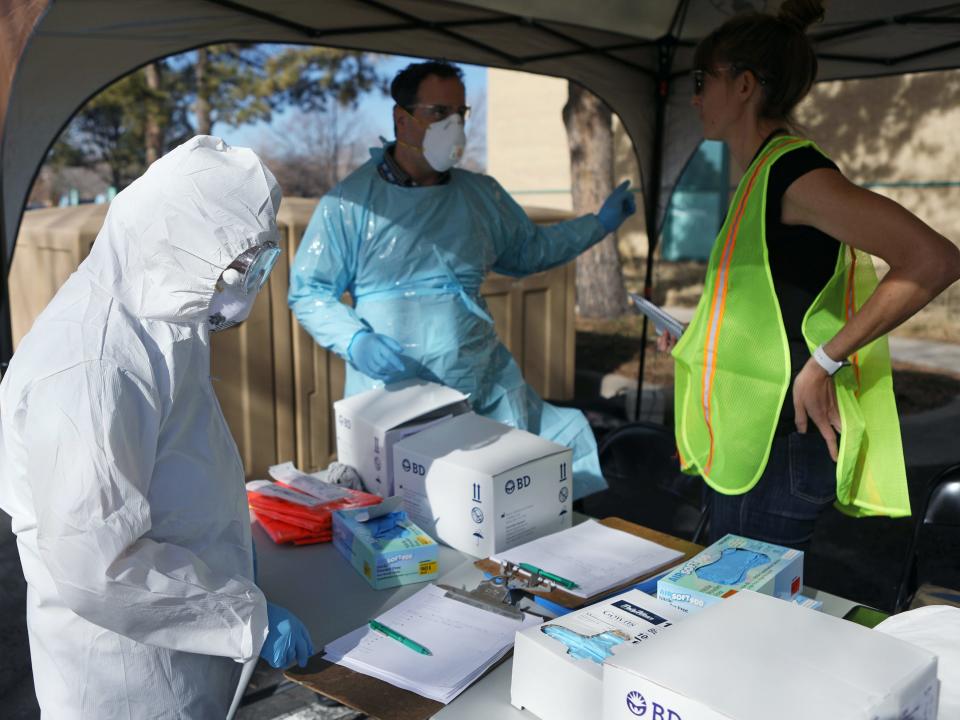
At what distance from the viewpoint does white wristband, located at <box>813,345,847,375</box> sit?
4.97 feet

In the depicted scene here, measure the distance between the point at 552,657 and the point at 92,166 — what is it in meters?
17.3

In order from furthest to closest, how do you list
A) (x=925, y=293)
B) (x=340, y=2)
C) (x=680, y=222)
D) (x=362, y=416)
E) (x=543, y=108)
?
(x=543, y=108)
(x=680, y=222)
(x=340, y=2)
(x=362, y=416)
(x=925, y=293)

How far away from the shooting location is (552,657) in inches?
43.9

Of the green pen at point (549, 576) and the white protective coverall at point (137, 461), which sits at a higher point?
the white protective coverall at point (137, 461)

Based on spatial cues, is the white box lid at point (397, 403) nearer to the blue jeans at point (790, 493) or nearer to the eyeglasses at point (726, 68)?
the blue jeans at point (790, 493)

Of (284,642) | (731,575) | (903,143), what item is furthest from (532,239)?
(903,143)

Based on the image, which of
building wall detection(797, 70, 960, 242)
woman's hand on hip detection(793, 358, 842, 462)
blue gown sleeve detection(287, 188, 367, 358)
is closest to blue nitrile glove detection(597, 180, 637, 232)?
blue gown sleeve detection(287, 188, 367, 358)

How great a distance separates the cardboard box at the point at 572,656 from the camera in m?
1.08

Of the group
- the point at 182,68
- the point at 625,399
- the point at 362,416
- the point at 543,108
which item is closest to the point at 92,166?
the point at 182,68

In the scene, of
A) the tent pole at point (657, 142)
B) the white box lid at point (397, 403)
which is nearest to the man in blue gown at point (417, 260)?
the white box lid at point (397, 403)

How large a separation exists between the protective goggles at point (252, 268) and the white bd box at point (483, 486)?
2.15 ft

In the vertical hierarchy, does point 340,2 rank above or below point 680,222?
above

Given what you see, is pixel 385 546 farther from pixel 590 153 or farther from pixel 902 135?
pixel 902 135

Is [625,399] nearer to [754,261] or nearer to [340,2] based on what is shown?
[340,2]
